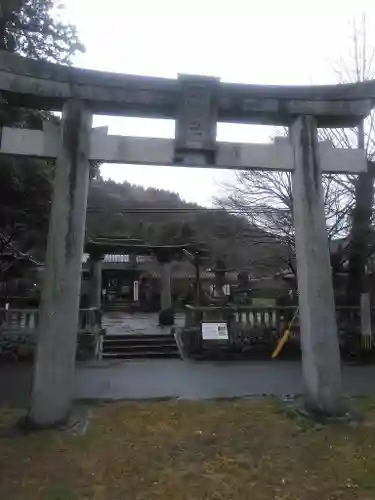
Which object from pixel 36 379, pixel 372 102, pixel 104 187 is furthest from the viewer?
pixel 104 187

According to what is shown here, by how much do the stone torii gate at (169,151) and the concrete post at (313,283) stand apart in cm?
2

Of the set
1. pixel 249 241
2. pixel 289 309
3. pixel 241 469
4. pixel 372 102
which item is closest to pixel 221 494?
pixel 241 469

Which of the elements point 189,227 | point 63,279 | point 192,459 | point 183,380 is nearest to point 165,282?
point 189,227

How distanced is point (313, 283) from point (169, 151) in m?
2.94

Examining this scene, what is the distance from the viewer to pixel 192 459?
16.1ft

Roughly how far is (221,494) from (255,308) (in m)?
8.16

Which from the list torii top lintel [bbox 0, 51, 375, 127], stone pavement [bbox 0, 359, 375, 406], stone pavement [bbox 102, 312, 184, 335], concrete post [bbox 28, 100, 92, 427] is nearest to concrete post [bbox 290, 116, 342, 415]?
torii top lintel [bbox 0, 51, 375, 127]

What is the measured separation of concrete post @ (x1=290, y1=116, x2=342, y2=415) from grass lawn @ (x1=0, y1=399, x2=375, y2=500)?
59 centimetres

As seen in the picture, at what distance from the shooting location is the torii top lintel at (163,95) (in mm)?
6164

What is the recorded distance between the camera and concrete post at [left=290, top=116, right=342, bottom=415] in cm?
623

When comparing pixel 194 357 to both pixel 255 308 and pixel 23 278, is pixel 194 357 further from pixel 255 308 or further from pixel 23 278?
pixel 23 278

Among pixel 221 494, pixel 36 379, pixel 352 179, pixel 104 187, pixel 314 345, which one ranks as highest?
pixel 104 187

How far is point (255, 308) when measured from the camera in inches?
478

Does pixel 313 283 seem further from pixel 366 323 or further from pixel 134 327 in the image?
pixel 134 327
